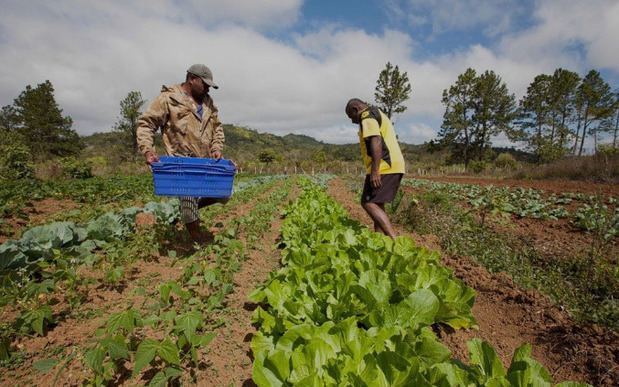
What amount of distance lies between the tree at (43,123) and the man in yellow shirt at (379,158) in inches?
1924

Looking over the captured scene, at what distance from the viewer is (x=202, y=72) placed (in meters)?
3.12

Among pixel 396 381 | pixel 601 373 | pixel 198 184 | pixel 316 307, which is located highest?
pixel 198 184

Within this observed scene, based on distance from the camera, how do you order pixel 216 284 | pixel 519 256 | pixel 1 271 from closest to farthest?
1. pixel 1 271
2. pixel 216 284
3. pixel 519 256

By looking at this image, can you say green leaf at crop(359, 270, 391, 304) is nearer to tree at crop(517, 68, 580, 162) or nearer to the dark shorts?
the dark shorts

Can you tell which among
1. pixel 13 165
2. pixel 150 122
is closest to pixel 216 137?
pixel 150 122

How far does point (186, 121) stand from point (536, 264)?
4878 millimetres

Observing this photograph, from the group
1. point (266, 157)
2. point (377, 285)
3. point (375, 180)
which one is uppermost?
point (266, 157)

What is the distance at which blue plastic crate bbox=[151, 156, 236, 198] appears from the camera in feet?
8.89

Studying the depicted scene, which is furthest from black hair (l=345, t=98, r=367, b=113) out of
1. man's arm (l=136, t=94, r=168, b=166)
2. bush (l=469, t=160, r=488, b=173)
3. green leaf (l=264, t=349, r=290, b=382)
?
bush (l=469, t=160, r=488, b=173)

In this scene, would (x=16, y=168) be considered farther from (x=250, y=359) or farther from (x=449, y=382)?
(x=449, y=382)

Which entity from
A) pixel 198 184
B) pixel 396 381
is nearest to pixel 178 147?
pixel 198 184

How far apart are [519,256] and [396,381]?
12.0 feet

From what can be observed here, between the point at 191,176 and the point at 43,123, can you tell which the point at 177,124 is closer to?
the point at 191,176

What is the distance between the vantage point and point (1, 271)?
2.18m
